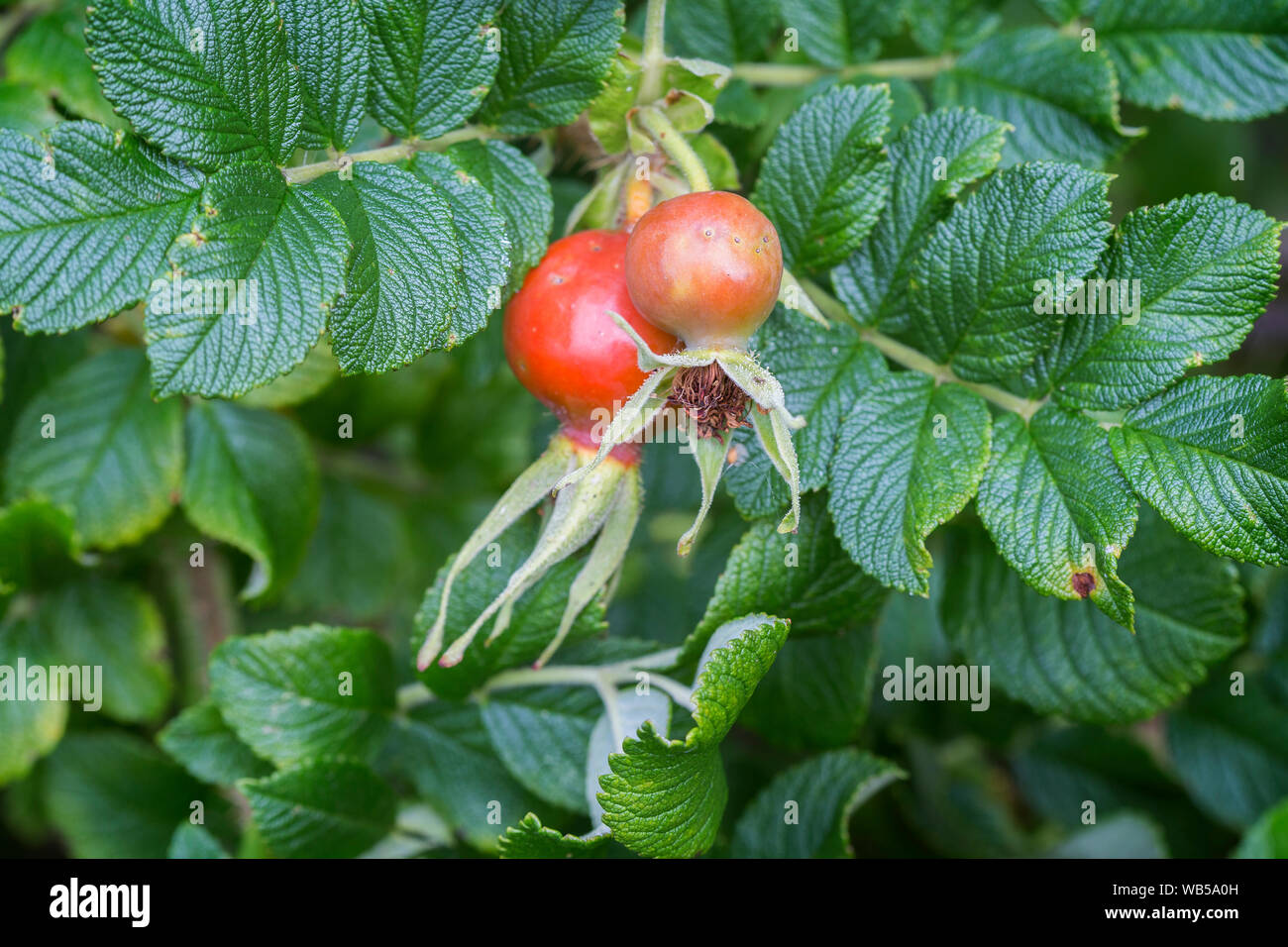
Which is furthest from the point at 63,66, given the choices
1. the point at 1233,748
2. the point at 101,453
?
the point at 1233,748

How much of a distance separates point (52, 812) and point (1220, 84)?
2.64 m

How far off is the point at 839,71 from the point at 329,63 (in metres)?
0.94

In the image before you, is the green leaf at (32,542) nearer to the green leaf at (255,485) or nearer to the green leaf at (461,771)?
the green leaf at (255,485)

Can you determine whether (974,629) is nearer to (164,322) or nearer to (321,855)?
(321,855)

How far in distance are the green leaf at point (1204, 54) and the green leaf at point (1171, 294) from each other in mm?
485

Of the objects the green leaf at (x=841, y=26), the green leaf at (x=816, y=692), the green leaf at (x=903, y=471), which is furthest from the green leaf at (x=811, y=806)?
the green leaf at (x=841, y=26)

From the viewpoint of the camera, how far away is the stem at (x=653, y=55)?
1.46 metres

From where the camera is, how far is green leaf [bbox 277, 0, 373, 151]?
137 cm

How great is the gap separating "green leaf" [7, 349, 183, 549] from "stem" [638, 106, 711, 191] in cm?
110

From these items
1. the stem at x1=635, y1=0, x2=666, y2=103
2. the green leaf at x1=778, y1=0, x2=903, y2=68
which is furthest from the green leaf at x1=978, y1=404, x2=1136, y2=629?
the green leaf at x1=778, y1=0, x2=903, y2=68

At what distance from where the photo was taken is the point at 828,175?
1.54 meters

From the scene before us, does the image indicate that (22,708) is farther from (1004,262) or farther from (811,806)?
(1004,262)
